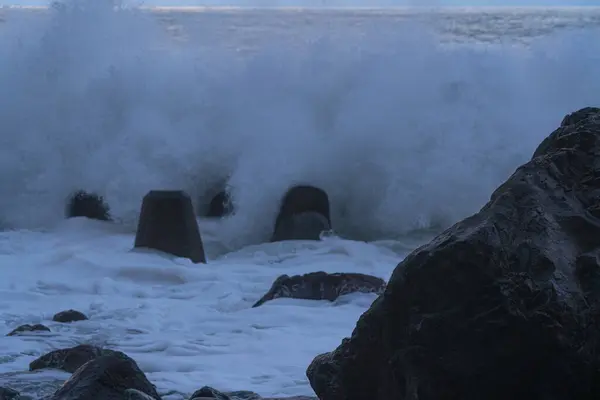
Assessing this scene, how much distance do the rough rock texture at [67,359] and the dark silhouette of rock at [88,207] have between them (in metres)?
5.52

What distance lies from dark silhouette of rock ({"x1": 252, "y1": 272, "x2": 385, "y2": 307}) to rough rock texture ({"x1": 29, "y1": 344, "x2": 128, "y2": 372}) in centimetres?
173

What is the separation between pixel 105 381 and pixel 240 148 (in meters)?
8.13

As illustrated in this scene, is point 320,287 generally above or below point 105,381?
above

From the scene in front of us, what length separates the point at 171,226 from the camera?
752cm

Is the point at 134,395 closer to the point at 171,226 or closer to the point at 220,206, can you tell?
the point at 171,226

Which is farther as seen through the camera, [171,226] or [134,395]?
[171,226]

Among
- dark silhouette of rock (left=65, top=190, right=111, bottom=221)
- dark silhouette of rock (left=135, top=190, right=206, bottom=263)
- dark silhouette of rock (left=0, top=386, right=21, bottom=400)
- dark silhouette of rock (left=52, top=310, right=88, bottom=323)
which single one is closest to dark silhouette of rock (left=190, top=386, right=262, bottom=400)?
dark silhouette of rock (left=0, top=386, right=21, bottom=400)

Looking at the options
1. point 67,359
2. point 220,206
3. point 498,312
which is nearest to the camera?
point 498,312

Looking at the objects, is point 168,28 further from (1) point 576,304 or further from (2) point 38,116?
(1) point 576,304

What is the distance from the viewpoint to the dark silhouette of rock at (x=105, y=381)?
9.61 feet

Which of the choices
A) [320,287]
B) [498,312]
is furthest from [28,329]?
[498,312]

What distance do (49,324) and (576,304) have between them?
3.56m

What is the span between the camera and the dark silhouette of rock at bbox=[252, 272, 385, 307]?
5.67m

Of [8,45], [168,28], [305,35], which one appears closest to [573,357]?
[8,45]
